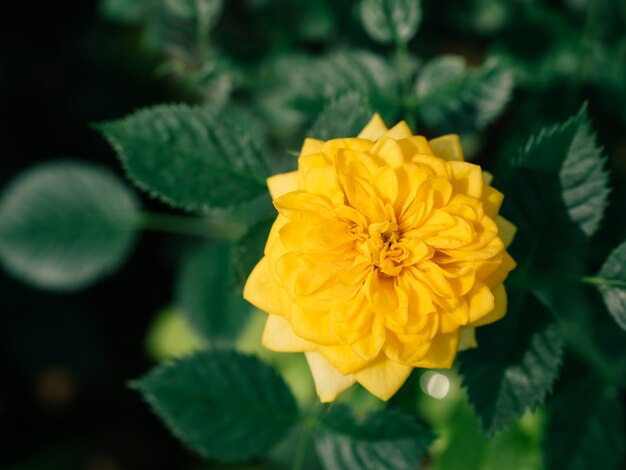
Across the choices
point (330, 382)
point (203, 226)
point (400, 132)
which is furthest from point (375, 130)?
point (203, 226)

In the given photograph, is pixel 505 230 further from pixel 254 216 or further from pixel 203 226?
pixel 203 226

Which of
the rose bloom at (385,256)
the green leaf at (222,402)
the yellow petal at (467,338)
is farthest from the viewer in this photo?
the green leaf at (222,402)

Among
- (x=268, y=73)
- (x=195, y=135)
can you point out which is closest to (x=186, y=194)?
(x=195, y=135)

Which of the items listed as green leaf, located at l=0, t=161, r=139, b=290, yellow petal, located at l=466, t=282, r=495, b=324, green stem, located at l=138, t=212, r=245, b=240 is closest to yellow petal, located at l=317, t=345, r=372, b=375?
yellow petal, located at l=466, t=282, r=495, b=324

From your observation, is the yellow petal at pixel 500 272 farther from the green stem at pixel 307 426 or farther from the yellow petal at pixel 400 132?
the green stem at pixel 307 426

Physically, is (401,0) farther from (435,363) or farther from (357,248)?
(435,363)

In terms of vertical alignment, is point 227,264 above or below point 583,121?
below

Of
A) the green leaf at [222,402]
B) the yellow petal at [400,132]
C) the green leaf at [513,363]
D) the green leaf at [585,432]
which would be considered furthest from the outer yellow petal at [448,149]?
the green leaf at [585,432]
